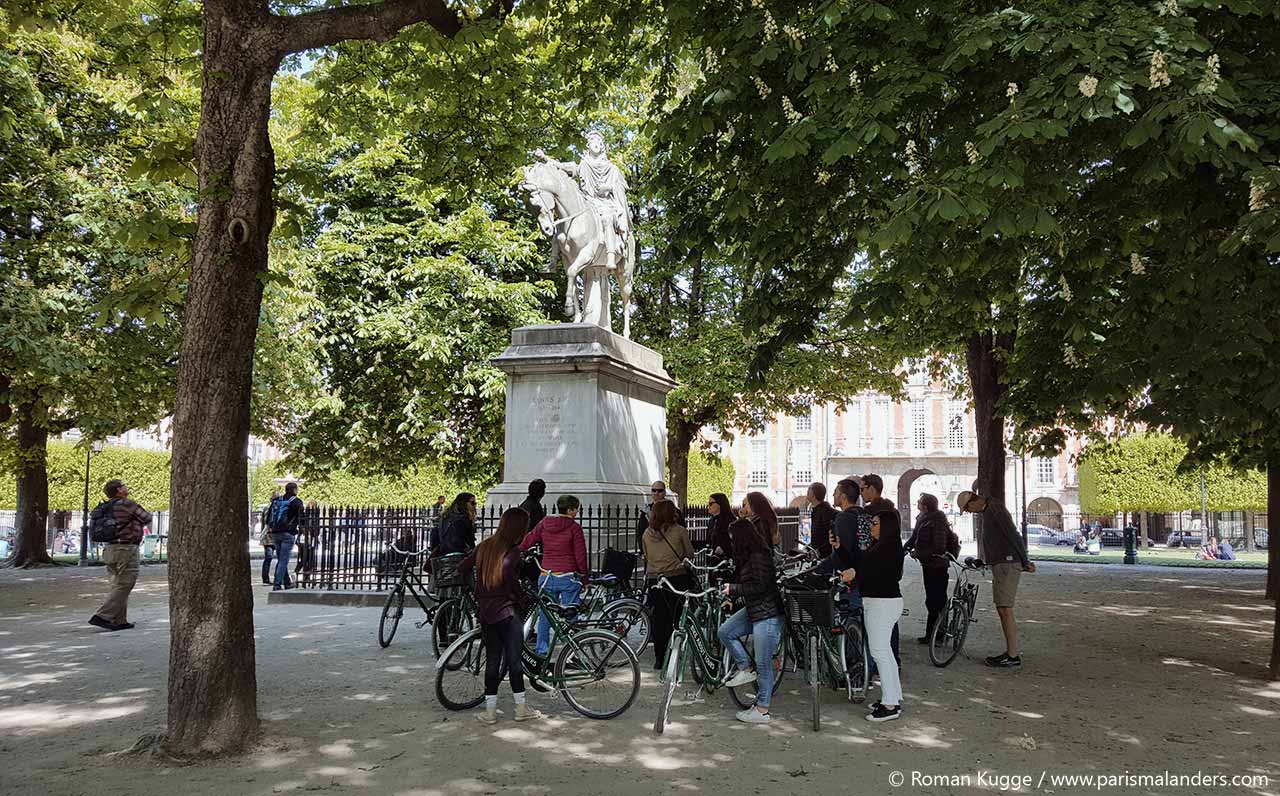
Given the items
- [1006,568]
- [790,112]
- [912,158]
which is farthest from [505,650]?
[1006,568]

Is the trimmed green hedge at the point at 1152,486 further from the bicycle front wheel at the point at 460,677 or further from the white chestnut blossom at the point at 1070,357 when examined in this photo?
the bicycle front wheel at the point at 460,677

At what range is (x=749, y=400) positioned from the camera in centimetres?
2655

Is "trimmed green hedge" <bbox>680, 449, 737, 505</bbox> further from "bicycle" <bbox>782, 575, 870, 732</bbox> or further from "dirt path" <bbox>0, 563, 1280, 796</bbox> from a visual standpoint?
"bicycle" <bbox>782, 575, 870, 732</bbox>

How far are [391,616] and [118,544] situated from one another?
13.7 feet

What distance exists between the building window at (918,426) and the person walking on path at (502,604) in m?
71.1

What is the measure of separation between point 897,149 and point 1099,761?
4767 millimetres

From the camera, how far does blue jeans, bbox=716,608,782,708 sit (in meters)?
7.27

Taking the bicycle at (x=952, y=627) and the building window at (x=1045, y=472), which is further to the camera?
the building window at (x=1045, y=472)

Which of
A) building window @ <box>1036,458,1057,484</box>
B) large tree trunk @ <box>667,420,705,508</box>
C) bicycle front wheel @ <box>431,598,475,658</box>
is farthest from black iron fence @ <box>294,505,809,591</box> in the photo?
building window @ <box>1036,458,1057,484</box>

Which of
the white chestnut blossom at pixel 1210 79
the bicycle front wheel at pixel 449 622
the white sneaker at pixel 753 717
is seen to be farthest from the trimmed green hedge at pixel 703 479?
the white chestnut blossom at pixel 1210 79

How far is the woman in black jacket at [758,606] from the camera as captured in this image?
7.24 meters

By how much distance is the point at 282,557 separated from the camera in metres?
17.1

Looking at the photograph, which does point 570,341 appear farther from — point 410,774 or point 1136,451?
point 1136,451

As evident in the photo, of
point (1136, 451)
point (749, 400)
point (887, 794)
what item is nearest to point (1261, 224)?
point (887, 794)
